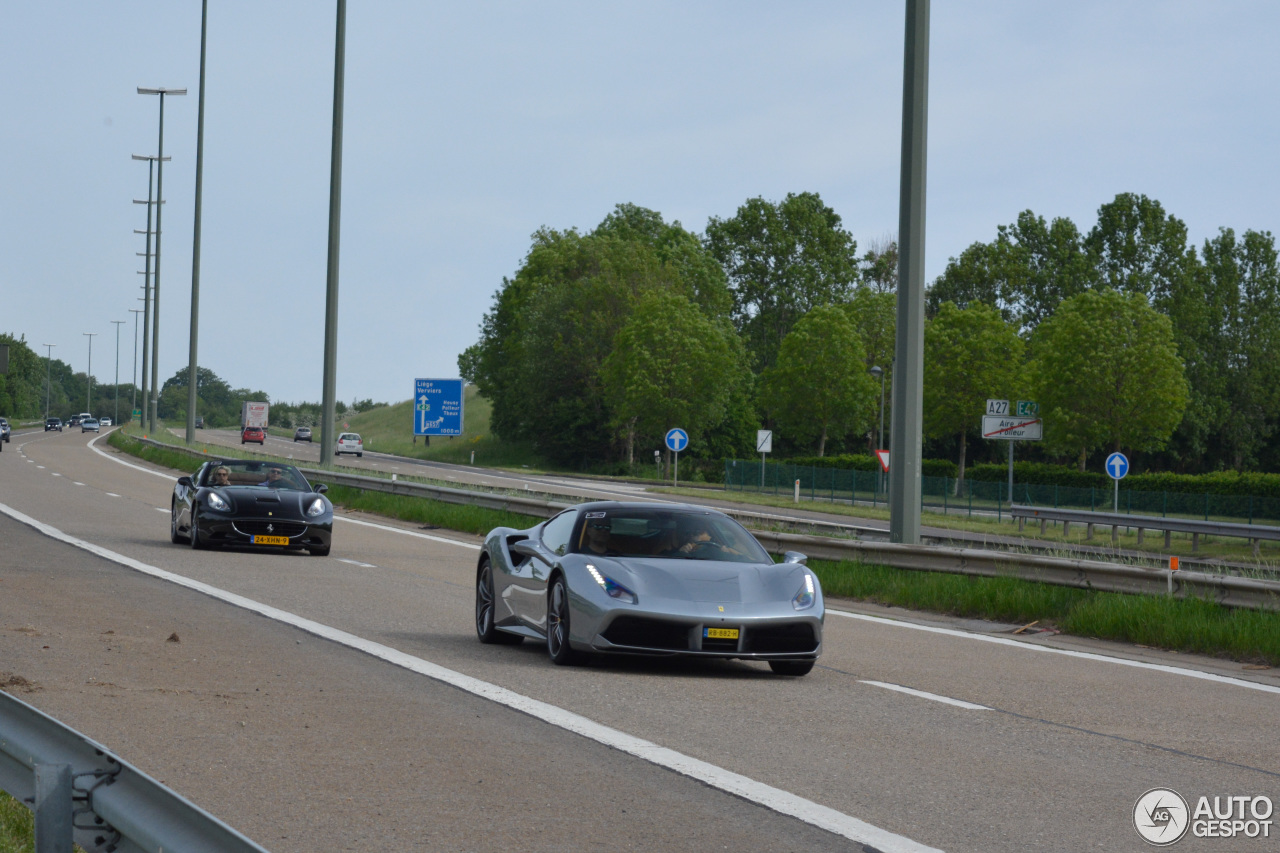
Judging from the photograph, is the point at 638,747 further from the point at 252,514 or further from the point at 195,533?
the point at 195,533

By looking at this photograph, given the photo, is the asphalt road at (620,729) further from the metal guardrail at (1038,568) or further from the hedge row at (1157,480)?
the hedge row at (1157,480)

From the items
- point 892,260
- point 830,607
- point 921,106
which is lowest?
→ point 830,607

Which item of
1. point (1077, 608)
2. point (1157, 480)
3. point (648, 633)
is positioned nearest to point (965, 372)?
point (1157, 480)

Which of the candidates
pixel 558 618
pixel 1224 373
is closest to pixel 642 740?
pixel 558 618

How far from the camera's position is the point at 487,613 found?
12.2m

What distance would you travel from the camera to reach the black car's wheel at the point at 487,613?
12188mm

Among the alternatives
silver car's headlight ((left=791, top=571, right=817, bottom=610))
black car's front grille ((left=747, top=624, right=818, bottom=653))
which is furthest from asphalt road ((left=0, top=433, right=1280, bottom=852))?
silver car's headlight ((left=791, top=571, right=817, bottom=610))

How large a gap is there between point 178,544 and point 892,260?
107185 mm

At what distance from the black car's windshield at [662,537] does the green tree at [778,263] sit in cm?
9965

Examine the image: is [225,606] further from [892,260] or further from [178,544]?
Result: [892,260]

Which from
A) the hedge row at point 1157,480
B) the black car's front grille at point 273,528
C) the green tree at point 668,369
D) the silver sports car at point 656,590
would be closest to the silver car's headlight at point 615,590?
the silver sports car at point 656,590

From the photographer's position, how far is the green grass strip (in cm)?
1280

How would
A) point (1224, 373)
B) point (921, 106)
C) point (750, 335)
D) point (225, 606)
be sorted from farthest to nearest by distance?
point (750, 335)
point (1224, 373)
point (921, 106)
point (225, 606)

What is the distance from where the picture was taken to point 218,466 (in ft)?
70.4
